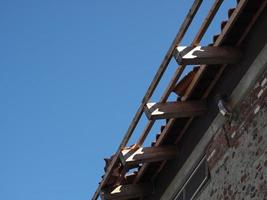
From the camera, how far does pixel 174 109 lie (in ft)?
29.0

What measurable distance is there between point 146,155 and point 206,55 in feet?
6.86

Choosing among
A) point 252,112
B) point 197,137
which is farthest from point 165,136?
point 252,112

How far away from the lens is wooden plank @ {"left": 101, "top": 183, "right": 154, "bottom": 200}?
32.4 ft

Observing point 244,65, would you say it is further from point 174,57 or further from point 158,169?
point 158,169

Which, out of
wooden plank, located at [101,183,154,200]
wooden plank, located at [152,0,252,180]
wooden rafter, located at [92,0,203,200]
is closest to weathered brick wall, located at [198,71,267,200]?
wooden plank, located at [152,0,252,180]

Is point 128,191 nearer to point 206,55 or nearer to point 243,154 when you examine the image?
point 243,154

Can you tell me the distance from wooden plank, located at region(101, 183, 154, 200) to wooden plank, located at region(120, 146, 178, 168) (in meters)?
0.72

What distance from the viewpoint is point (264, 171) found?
7.51m

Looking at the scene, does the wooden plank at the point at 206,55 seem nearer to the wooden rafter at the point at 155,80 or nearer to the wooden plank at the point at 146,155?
the wooden rafter at the point at 155,80

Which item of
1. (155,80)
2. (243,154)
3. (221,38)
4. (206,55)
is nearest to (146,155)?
(155,80)

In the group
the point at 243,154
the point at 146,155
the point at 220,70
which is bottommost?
the point at 243,154

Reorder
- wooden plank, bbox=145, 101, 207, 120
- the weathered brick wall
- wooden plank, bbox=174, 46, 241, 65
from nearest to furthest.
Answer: the weathered brick wall < wooden plank, bbox=174, 46, 241, 65 < wooden plank, bbox=145, 101, 207, 120

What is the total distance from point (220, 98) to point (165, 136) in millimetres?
1232

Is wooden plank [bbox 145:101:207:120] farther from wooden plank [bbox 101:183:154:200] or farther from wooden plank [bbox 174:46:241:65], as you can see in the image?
wooden plank [bbox 101:183:154:200]
